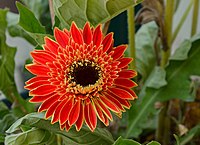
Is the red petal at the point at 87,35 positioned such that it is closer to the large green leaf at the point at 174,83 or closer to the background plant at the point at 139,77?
the background plant at the point at 139,77

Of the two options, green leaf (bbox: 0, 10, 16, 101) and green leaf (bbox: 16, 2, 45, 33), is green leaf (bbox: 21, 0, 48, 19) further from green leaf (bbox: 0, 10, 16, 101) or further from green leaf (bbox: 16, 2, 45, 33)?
green leaf (bbox: 16, 2, 45, 33)

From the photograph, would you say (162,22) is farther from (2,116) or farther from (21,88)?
(21,88)

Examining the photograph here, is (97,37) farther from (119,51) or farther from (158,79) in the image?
(158,79)

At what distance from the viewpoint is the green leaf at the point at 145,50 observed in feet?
2.28

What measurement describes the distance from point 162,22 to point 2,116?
28 cm

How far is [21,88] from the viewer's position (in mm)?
926

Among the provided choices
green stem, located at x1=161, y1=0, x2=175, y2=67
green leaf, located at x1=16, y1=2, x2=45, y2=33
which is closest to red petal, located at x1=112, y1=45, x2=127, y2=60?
green leaf, located at x1=16, y1=2, x2=45, y2=33

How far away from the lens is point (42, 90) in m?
0.36

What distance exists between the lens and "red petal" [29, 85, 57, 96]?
1.17 feet

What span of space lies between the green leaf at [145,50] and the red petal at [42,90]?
0.35 meters

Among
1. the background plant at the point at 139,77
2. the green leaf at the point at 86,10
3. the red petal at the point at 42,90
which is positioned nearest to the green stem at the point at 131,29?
the background plant at the point at 139,77

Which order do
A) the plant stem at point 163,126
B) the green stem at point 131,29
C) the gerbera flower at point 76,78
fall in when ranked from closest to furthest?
the gerbera flower at point 76,78
the green stem at point 131,29
the plant stem at point 163,126

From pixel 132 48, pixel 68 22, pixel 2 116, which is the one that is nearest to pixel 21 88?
pixel 2 116

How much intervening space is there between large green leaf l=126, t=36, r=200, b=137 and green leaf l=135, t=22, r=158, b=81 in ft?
0.24
